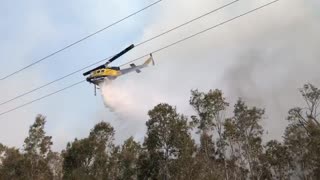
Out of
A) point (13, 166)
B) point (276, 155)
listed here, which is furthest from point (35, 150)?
point (276, 155)

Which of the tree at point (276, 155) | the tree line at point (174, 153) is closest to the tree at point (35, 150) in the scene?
the tree line at point (174, 153)

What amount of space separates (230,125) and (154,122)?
13381mm

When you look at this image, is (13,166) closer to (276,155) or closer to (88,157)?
(88,157)

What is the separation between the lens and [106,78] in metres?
29.4

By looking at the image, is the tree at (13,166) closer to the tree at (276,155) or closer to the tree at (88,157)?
the tree at (88,157)

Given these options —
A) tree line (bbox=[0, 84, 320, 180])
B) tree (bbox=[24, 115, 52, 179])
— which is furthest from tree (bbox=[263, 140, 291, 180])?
tree (bbox=[24, 115, 52, 179])

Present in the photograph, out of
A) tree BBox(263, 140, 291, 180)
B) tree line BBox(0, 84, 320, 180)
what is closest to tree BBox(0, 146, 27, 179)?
tree line BBox(0, 84, 320, 180)

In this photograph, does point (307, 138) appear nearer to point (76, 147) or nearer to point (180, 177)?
point (180, 177)

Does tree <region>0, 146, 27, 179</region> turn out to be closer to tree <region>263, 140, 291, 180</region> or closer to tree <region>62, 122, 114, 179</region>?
tree <region>62, 122, 114, 179</region>

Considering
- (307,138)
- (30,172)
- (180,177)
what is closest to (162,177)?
(180,177)

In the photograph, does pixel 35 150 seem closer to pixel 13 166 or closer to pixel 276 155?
pixel 13 166

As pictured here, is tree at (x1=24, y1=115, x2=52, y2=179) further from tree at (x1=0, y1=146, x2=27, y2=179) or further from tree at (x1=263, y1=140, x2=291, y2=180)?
tree at (x1=263, y1=140, x2=291, y2=180)

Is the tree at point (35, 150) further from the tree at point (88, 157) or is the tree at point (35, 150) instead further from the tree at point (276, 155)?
the tree at point (276, 155)

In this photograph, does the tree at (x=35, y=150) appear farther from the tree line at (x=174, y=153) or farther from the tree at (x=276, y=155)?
the tree at (x=276, y=155)
